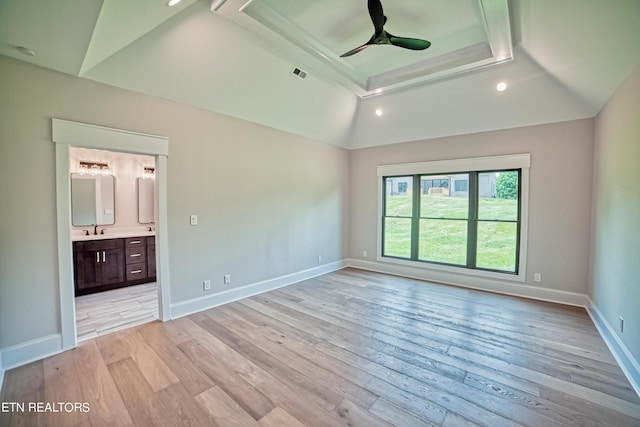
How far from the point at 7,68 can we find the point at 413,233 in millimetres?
5951

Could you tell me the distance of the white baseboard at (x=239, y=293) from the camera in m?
3.60

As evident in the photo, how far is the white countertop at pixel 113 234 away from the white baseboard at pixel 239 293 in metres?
2.11

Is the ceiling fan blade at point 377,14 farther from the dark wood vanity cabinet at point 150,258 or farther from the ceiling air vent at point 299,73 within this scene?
the dark wood vanity cabinet at point 150,258

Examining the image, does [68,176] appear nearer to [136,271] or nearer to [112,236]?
[112,236]

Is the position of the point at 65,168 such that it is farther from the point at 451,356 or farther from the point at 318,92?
the point at 451,356

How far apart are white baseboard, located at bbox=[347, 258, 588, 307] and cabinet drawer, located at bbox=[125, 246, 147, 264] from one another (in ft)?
14.2

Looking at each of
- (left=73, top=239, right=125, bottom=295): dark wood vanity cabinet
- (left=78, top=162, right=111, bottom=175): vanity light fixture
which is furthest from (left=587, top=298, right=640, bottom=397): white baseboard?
(left=78, top=162, right=111, bottom=175): vanity light fixture

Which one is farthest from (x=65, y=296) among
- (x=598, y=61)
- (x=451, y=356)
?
(x=598, y=61)

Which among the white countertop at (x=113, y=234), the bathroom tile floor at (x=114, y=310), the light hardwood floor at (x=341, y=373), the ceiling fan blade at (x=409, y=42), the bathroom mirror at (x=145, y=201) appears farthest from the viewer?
the bathroom mirror at (x=145, y=201)

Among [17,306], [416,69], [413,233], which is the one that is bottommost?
[17,306]

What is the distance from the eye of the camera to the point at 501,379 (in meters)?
2.32

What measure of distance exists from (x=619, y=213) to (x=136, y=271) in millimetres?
→ 6870

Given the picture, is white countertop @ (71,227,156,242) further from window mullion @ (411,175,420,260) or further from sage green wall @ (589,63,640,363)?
sage green wall @ (589,63,640,363)

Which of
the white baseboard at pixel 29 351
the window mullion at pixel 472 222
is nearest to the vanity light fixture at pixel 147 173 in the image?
the white baseboard at pixel 29 351
